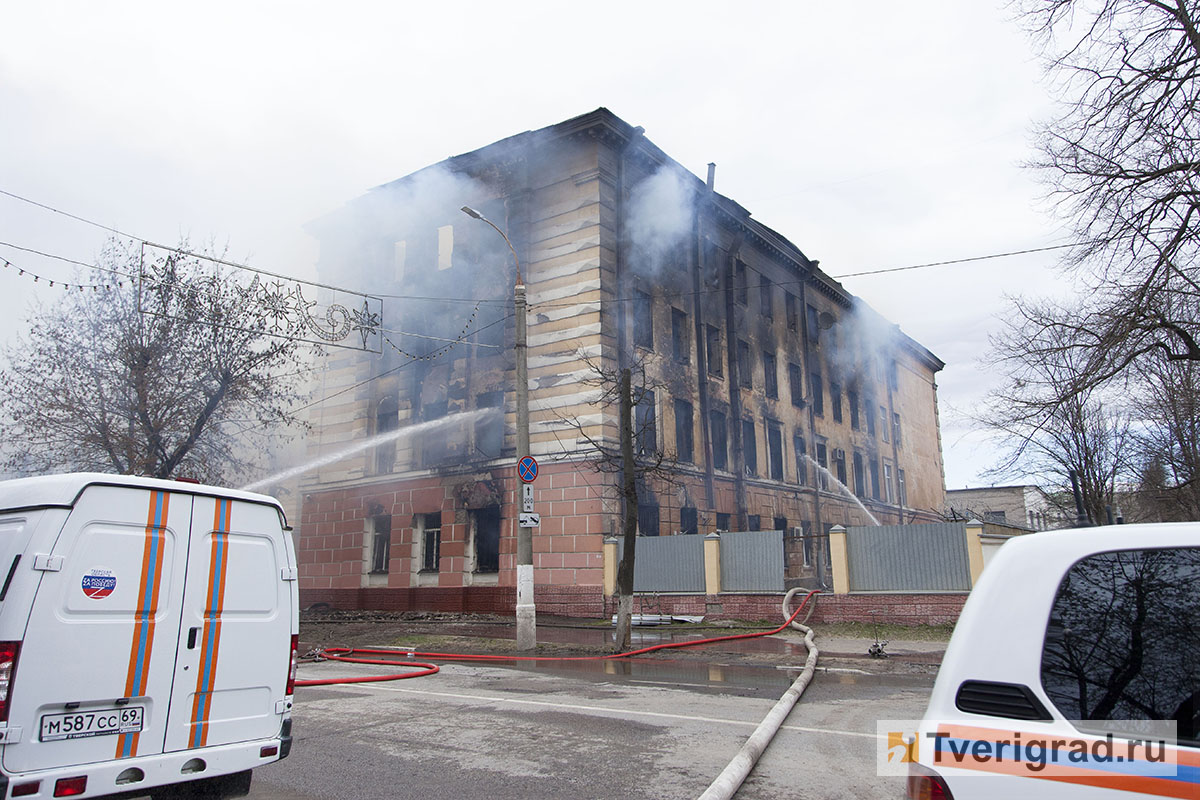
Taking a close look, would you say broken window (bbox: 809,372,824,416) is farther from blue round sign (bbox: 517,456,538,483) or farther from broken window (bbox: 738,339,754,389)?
blue round sign (bbox: 517,456,538,483)

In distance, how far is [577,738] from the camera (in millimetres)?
6520

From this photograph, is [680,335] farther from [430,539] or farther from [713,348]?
[430,539]

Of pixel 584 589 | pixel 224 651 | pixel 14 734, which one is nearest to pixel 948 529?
pixel 584 589

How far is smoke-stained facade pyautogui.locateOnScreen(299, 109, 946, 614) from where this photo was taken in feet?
71.5

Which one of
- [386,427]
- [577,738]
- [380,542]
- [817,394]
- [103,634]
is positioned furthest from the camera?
[817,394]

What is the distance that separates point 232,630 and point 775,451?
89.0 ft

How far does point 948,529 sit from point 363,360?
18434mm

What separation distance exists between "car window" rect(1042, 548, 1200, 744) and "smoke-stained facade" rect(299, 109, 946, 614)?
1852 cm

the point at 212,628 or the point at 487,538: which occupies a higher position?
the point at 487,538

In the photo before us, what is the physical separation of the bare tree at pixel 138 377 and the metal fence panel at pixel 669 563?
11888 mm

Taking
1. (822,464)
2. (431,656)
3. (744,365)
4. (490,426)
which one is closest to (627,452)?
(431,656)

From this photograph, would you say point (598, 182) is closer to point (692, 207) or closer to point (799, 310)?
point (692, 207)

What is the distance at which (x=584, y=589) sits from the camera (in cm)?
2056

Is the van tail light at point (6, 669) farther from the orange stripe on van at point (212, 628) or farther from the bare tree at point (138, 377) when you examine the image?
the bare tree at point (138, 377)
